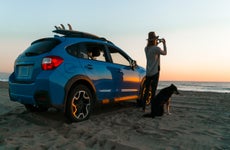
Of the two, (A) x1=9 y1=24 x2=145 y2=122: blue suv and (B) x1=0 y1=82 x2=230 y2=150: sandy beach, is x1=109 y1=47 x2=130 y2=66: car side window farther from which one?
(B) x1=0 y1=82 x2=230 y2=150: sandy beach

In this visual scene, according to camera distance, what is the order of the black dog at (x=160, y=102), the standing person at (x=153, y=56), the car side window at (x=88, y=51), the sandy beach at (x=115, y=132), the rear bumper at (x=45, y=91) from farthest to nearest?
the standing person at (x=153, y=56), the black dog at (x=160, y=102), the car side window at (x=88, y=51), the rear bumper at (x=45, y=91), the sandy beach at (x=115, y=132)

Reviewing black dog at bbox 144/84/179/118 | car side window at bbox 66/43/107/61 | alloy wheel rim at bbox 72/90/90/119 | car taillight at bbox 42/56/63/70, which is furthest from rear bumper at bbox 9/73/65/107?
black dog at bbox 144/84/179/118

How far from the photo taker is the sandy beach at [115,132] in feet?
12.1

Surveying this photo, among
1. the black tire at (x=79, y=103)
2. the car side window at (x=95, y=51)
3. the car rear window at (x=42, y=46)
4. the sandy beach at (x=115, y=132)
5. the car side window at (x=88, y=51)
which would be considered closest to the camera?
the sandy beach at (x=115, y=132)

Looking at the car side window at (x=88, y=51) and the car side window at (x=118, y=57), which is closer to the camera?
the car side window at (x=88, y=51)

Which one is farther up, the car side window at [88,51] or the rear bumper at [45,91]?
the car side window at [88,51]

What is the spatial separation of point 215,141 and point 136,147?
1.26 m

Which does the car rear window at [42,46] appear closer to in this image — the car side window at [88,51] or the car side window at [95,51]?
the car side window at [88,51]

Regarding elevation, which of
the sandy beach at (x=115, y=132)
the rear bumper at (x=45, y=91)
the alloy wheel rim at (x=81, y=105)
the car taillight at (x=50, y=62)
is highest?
the car taillight at (x=50, y=62)

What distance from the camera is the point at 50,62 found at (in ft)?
15.8

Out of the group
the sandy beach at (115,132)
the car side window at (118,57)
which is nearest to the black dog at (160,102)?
the sandy beach at (115,132)

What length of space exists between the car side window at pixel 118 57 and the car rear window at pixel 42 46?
1.68 metres

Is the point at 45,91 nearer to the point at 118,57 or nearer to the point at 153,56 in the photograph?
the point at 118,57

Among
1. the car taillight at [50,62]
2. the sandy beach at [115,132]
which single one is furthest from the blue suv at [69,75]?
the sandy beach at [115,132]
